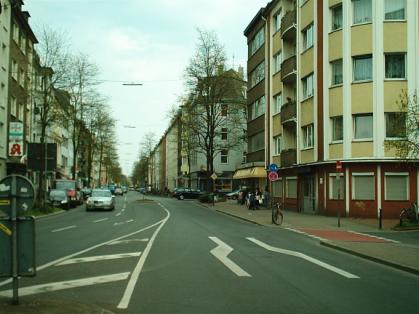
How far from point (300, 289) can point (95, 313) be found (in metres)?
3.80

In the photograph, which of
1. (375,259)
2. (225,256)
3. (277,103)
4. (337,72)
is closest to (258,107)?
(277,103)

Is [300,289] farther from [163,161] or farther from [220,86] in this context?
[163,161]

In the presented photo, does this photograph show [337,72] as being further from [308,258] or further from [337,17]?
[308,258]

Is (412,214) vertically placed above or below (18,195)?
below

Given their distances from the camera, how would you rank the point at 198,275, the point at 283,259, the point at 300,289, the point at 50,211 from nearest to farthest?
1. the point at 300,289
2. the point at 198,275
3. the point at 283,259
4. the point at 50,211

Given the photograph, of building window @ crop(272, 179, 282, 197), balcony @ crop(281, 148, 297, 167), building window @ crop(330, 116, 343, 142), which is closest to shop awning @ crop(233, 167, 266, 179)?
building window @ crop(272, 179, 282, 197)

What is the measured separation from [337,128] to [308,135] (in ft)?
13.0

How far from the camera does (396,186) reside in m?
32.6

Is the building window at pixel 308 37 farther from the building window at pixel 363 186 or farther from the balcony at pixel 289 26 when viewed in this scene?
the building window at pixel 363 186

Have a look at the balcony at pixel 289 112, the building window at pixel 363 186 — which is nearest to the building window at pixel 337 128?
the building window at pixel 363 186

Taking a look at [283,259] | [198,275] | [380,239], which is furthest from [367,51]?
[198,275]

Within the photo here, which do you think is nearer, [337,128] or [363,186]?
[363,186]

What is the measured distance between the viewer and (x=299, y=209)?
133 ft

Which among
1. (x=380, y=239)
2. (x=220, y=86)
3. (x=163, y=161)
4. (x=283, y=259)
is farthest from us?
(x=163, y=161)
